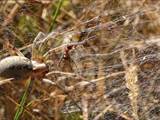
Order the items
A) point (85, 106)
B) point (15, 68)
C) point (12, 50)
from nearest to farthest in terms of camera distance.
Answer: point (15, 68) → point (12, 50) → point (85, 106)

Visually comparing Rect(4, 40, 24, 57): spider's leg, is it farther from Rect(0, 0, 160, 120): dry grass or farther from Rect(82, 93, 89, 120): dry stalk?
Rect(82, 93, 89, 120): dry stalk

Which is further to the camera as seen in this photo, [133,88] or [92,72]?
[92,72]

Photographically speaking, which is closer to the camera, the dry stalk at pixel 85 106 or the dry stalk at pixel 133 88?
the dry stalk at pixel 133 88

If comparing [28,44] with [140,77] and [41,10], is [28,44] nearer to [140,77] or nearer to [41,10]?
[140,77]

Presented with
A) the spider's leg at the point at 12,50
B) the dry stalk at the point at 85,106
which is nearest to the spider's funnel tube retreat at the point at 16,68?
the spider's leg at the point at 12,50

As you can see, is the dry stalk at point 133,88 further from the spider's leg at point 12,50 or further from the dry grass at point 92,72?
the spider's leg at point 12,50

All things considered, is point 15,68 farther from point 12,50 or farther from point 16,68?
point 12,50

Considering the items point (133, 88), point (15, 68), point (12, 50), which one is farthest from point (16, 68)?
point (133, 88)

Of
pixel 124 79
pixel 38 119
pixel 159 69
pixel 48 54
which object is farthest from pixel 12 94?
pixel 159 69

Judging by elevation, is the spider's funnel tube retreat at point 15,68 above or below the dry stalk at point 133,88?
above

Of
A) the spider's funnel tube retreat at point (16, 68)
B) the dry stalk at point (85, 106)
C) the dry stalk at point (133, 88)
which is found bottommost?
the dry stalk at point (85, 106)
